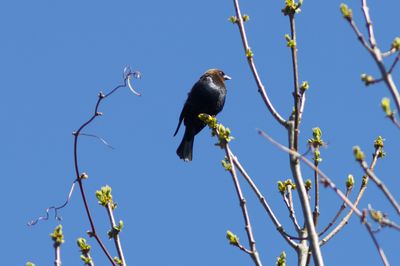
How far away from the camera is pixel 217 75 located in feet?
29.0

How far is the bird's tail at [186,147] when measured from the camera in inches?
332

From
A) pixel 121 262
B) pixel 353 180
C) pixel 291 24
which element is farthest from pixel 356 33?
pixel 353 180

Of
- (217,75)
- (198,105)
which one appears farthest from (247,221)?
(217,75)

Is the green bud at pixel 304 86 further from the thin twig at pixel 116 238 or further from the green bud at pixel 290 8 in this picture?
the thin twig at pixel 116 238

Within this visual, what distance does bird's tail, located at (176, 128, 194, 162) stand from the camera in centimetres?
844

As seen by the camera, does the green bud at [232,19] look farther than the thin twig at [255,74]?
Yes

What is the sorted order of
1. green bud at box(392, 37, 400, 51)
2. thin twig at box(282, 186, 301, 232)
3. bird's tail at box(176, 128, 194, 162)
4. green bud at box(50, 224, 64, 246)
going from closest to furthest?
1. green bud at box(50, 224, 64, 246)
2. green bud at box(392, 37, 400, 51)
3. thin twig at box(282, 186, 301, 232)
4. bird's tail at box(176, 128, 194, 162)

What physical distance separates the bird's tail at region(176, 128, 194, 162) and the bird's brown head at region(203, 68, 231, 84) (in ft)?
2.27

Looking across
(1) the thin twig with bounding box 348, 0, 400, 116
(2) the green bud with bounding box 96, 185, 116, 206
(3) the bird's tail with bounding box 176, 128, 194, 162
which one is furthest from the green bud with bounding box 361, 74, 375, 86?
(3) the bird's tail with bounding box 176, 128, 194, 162

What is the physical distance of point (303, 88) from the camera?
13.2 feet

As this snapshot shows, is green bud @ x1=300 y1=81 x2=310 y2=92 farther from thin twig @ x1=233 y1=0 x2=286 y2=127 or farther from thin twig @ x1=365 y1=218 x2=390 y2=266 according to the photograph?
thin twig @ x1=365 y1=218 x2=390 y2=266

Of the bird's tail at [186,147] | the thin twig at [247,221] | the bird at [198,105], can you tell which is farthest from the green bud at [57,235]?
the bird's tail at [186,147]

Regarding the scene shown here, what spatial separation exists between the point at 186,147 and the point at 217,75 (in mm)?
983

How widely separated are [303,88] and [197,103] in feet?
13.6
